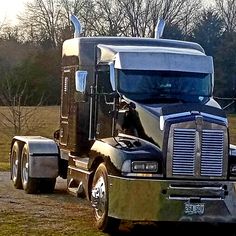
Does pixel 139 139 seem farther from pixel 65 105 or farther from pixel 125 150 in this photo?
pixel 65 105

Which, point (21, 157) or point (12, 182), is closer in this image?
point (21, 157)

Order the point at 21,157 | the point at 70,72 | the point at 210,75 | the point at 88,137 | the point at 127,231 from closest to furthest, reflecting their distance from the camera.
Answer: the point at 127,231
the point at 210,75
the point at 88,137
the point at 70,72
the point at 21,157

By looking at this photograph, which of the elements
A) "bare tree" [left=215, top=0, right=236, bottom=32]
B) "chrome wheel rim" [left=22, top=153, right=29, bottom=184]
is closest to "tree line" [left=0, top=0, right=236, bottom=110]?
"bare tree" [left=215, top=0, right=236, bottom=32]

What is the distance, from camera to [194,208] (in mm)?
10344

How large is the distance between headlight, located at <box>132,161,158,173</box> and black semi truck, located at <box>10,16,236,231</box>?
0.04ft

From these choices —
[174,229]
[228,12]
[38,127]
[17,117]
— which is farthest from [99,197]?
[228,12]

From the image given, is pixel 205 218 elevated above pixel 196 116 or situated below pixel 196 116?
below

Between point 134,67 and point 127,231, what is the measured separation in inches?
97.3

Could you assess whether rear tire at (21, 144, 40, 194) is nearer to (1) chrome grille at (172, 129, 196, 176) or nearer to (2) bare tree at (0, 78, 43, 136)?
(1) chrome grille at (172, 129, 196, 176)

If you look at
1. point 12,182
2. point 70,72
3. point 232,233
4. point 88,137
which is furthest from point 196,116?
point 12,182

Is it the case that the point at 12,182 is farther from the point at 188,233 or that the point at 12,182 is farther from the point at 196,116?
the point at 196,116

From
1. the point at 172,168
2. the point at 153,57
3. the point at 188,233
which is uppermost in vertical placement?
the point at 153,57

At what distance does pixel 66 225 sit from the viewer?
1159 centimetres

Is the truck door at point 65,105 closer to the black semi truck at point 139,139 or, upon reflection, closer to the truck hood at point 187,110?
the black semi truck at point 139,139
